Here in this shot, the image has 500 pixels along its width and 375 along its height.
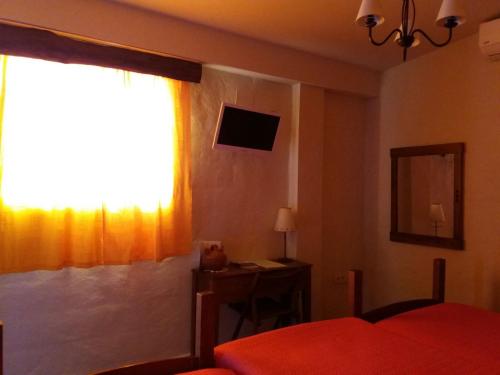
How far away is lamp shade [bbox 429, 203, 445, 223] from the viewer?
2.84m

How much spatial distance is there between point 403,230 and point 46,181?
8.71 feet

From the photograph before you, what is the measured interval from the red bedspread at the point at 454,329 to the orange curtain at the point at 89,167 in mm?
1454

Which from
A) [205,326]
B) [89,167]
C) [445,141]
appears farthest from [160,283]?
[445,141]

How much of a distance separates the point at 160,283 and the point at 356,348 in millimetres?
1468

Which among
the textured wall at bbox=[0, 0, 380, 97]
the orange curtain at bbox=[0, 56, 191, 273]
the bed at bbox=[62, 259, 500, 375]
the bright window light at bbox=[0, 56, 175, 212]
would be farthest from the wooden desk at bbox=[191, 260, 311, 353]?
the textured wall at bbox=[0, 0, 380, 97]

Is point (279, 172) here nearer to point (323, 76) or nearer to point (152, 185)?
point (323, 76)

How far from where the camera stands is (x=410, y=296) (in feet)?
10.1

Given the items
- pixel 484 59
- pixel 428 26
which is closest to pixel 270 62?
pixel 428 26

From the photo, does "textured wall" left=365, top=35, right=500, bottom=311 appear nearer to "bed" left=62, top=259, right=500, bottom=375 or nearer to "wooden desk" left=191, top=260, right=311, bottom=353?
"bed" left=62, top=259, right=500, bottom=375

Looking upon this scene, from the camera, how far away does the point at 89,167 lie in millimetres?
2275

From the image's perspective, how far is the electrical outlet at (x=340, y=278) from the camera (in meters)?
3.37

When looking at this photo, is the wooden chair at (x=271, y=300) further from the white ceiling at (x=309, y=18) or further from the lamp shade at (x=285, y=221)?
the white ceiling at (x=309, y=18)

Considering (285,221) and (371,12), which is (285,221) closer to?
(285,221)

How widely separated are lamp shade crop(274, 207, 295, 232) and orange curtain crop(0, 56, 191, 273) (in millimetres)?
712
